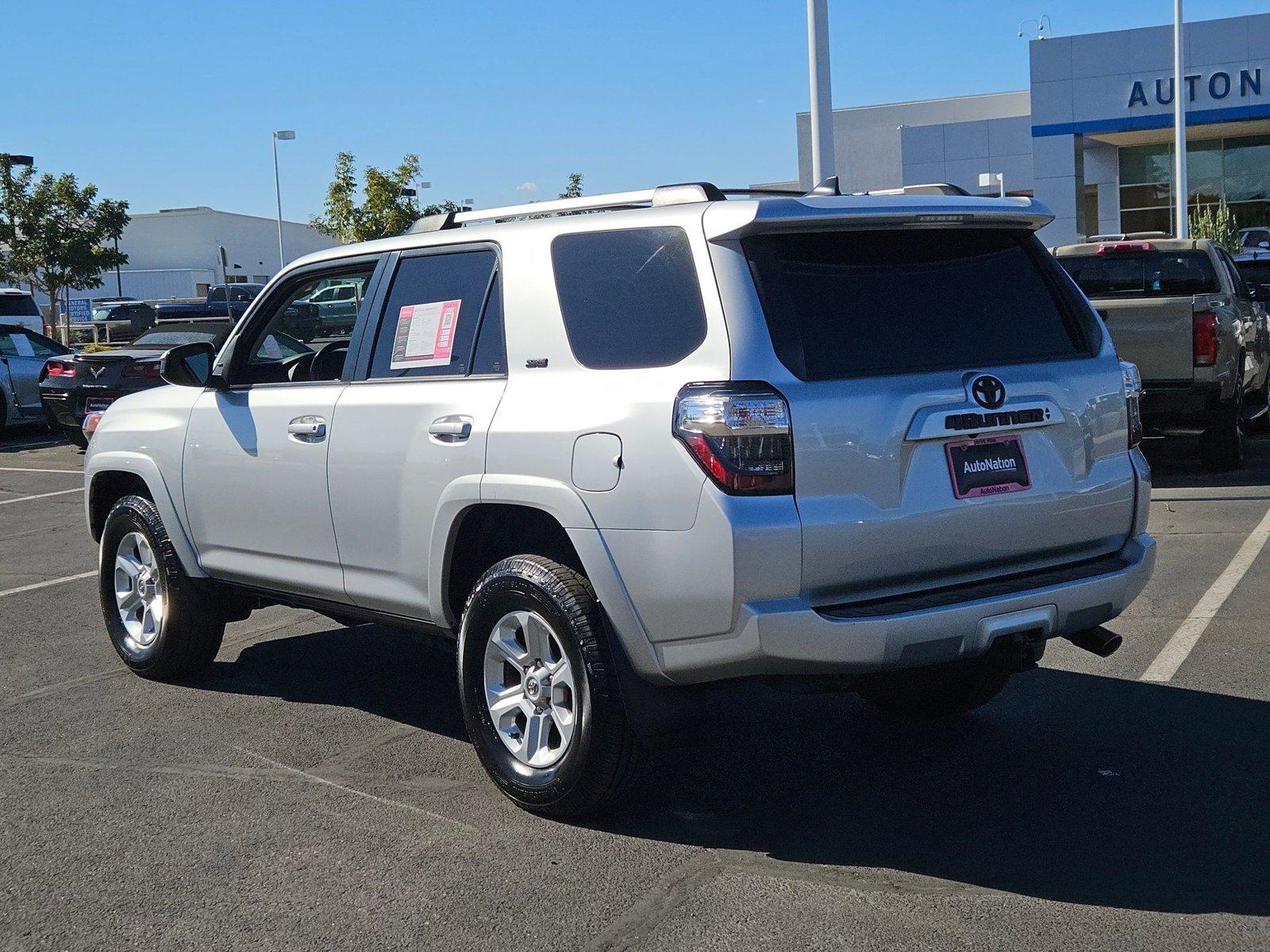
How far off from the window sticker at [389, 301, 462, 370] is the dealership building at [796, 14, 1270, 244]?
33119 millimetres

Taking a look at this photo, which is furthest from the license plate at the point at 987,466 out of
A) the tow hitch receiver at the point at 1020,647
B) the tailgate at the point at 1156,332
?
the tailgate at the point at 1156,332

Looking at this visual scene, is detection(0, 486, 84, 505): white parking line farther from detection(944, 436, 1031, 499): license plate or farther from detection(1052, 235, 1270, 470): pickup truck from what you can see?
detection(944, 436, 1031, 499): license plate

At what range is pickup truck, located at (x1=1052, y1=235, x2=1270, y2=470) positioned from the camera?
1143 cm

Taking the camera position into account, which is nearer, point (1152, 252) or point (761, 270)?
point (761, 270)

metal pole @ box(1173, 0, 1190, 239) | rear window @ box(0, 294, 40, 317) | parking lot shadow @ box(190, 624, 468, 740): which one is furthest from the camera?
metal pole @ box(1173, 0, 1190, 239)

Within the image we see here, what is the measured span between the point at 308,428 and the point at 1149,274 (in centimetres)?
871

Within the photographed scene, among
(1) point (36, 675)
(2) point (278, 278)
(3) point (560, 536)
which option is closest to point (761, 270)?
(3) point (560, 536)

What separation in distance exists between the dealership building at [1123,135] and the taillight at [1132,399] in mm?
32877

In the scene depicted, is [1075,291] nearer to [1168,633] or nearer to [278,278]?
[1168,633]

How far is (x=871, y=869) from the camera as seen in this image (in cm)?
412

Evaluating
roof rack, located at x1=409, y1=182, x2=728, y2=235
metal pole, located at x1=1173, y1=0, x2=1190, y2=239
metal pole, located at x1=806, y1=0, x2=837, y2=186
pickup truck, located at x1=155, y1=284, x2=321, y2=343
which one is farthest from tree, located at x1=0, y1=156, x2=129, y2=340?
roof rack, located at x1=409, y1=182, x2=728, y2=235

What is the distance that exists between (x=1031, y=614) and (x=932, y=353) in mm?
838

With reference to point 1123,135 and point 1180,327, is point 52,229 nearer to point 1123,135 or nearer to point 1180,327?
point 1123,135

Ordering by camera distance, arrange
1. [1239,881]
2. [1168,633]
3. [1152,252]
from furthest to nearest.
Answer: [1152,252], [1168,633], [1239,881]
